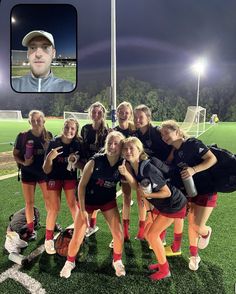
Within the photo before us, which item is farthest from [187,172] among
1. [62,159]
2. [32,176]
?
[32,176]

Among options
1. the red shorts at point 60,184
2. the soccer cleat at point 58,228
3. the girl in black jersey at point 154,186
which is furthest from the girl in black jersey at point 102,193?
the soccer cleat at point 58,228

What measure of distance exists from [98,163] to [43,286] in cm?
146

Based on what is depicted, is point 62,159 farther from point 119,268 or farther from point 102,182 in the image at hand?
point 119,268

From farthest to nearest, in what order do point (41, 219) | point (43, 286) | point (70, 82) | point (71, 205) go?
1. point (41, 219)
2. point (71, 205)
3. point (43, 286)
4. point (70, 82)

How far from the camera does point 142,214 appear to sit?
191 inches

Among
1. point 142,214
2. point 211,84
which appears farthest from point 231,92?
point 142,214

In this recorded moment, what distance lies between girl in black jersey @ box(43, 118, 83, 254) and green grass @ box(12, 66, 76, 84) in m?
2.33

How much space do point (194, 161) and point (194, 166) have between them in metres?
0.07

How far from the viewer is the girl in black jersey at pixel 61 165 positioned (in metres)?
4.03

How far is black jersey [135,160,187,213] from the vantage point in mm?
3289

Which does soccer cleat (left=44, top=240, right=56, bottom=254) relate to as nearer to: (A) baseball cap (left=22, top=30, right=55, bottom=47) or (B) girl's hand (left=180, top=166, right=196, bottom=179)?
(B) girl's hand (left=180, top=166, right=196, bottom=179)

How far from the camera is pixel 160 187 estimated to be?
3.30 metres

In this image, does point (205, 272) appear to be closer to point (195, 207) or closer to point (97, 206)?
point (195, 207)

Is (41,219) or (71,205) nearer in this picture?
(71,205)
